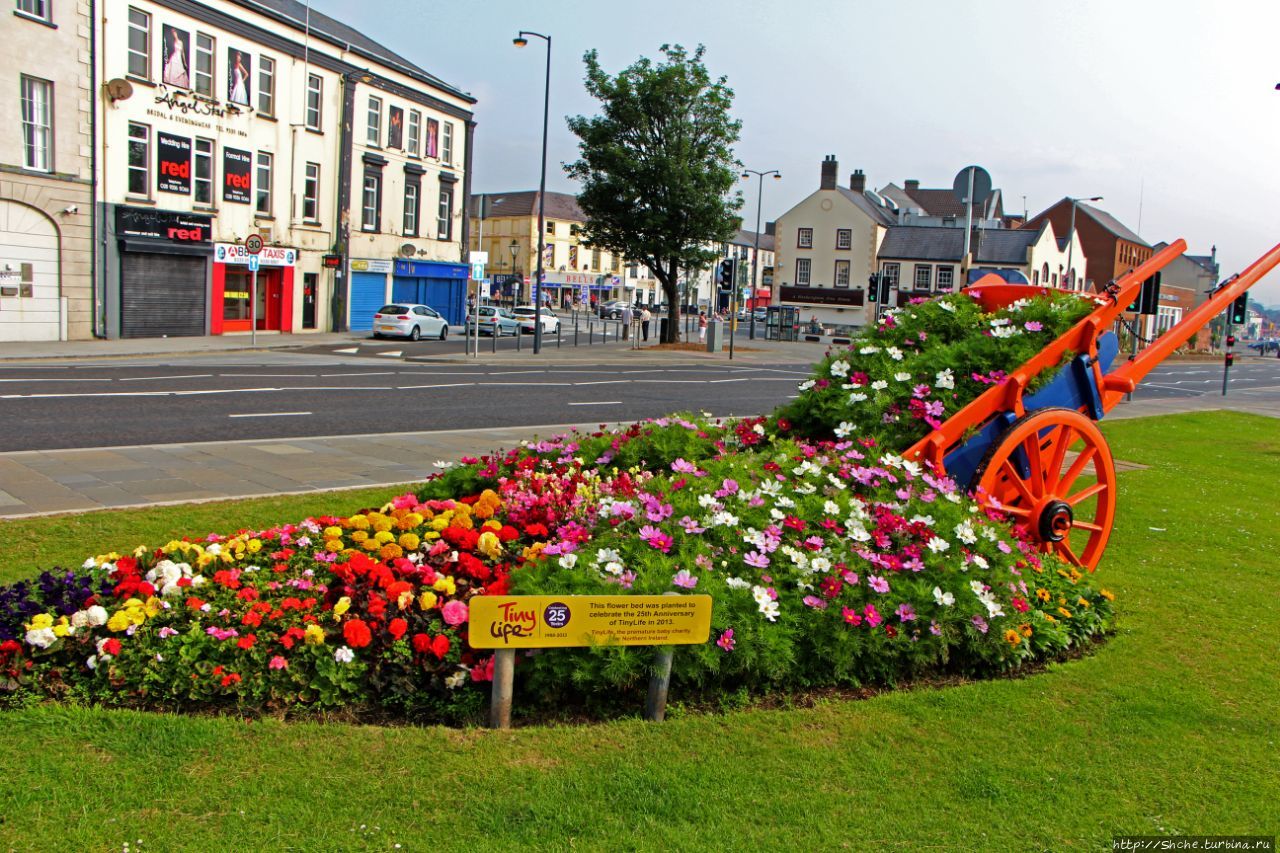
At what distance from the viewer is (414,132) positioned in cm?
4669

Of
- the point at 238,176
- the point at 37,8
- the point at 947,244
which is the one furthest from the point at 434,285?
the point at 947,244

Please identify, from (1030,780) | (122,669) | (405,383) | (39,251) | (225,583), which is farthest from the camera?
(39,251)

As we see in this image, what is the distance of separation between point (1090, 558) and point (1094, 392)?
1.18 metres

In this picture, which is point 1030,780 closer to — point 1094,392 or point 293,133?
point 1094,392

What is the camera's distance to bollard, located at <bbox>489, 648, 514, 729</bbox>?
4.23 metres

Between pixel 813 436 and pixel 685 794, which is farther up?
pixel 813 436

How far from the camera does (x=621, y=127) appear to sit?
43344 mm

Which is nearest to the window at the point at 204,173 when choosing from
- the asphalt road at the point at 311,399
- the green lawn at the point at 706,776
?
the asphalt road at the point at 311,399

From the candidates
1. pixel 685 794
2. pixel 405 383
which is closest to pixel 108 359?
pixel 405 383

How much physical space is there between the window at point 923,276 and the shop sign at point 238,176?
57.8 meters

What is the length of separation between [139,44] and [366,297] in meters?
14.0

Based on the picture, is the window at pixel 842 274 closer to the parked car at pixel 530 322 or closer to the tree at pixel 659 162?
the parked car at pixel 530 322

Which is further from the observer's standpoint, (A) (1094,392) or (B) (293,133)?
(B) (293,133)

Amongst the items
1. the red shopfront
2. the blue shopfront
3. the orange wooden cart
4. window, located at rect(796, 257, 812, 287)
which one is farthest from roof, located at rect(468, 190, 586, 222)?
the orange wooden cart
